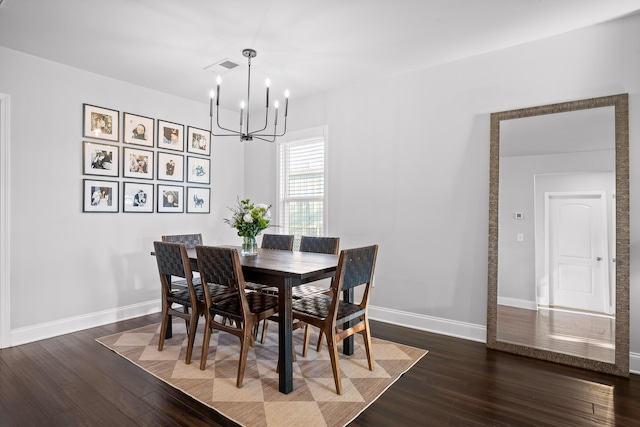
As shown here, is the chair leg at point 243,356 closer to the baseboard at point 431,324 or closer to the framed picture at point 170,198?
the baseboard at point 431,324

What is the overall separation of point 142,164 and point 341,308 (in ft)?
9.83

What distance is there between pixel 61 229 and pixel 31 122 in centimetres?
104

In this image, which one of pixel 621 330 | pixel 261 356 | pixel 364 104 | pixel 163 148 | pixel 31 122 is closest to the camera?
pixel 621 330

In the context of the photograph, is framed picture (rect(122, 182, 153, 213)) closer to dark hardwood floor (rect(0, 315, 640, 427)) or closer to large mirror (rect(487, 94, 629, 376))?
dark hardwood floor (rect(0, 315, 640, 427))

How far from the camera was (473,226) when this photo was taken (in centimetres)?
342

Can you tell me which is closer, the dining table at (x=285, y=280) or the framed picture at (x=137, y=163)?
the dining table at (x=285, y=280)

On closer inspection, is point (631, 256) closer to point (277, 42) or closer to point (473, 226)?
point (473, 226)

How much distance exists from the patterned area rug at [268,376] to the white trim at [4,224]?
31.2 inches

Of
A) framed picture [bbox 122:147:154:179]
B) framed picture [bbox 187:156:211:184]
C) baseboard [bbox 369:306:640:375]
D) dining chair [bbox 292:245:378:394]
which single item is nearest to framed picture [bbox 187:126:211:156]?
framed picture [bbox 187:156:211:184]

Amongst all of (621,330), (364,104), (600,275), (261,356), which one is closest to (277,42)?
(364,104)

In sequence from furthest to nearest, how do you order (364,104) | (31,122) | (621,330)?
(364,104) → (31,122) → (621,330)

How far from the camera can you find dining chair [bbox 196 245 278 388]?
7.85ft

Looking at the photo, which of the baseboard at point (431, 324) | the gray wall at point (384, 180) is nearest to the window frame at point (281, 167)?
the gray wall at point (384, 180)

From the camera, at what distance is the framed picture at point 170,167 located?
439cm
